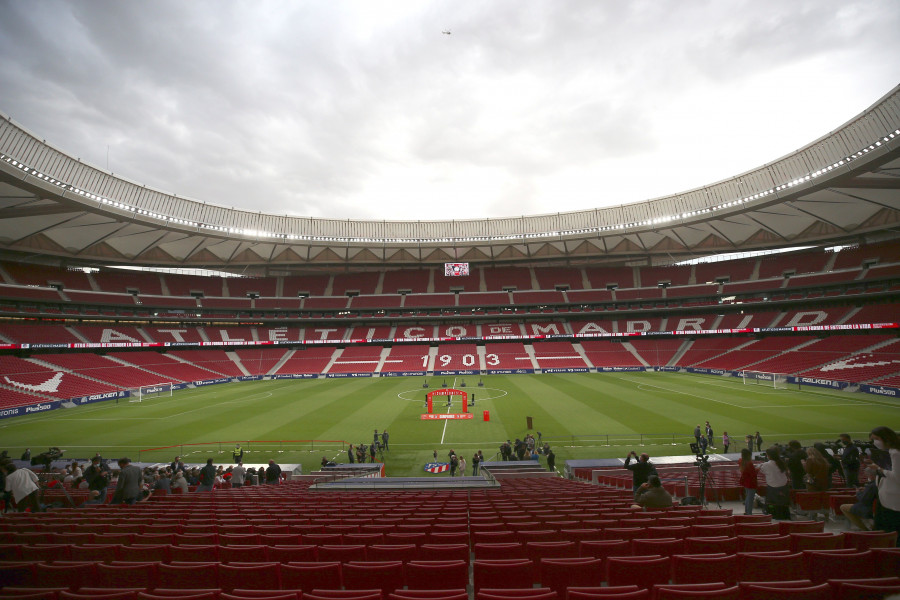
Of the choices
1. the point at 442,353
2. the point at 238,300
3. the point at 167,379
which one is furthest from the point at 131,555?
the point at 238,300

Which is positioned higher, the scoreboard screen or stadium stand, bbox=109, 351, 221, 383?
the scoreboard screen

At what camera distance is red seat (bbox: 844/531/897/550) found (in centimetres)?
466

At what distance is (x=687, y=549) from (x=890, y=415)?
108 feet

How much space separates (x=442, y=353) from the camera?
59.7m

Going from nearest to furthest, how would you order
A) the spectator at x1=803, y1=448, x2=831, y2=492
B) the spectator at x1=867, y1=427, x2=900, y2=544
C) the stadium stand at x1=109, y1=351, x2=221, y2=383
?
the spectator at x1=867, y1=427, x2=900, y2=544 < the spectator at x1=803, y1=448, x2=831, y2=492 < the stadium stand at x1=109, y1=351, x2=221, y2=383

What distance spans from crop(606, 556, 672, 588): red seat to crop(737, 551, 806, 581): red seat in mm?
784

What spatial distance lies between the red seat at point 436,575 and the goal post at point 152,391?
46.7 m

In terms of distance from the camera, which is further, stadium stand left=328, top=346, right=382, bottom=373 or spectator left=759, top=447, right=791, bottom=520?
stadium stand left=328, top=346, right=382, bottom=373

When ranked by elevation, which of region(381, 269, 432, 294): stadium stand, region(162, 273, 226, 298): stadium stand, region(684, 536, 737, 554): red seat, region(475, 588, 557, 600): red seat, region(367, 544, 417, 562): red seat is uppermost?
region(381, 269, 432, 294): stadium stand

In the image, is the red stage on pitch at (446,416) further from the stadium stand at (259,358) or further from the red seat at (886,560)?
the stadium stand at (259,358)

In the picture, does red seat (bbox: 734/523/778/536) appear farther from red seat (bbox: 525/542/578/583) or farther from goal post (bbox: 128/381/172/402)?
goal post (bbox: 128/381/172/402)

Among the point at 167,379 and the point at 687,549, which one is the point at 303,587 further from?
the point at 167,379

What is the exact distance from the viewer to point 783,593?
3.13 metres

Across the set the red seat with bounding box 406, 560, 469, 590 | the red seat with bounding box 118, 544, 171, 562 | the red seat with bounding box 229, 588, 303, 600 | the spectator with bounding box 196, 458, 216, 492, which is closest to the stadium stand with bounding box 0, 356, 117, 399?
the spectator with bounding box 196, 458, 216, 492
